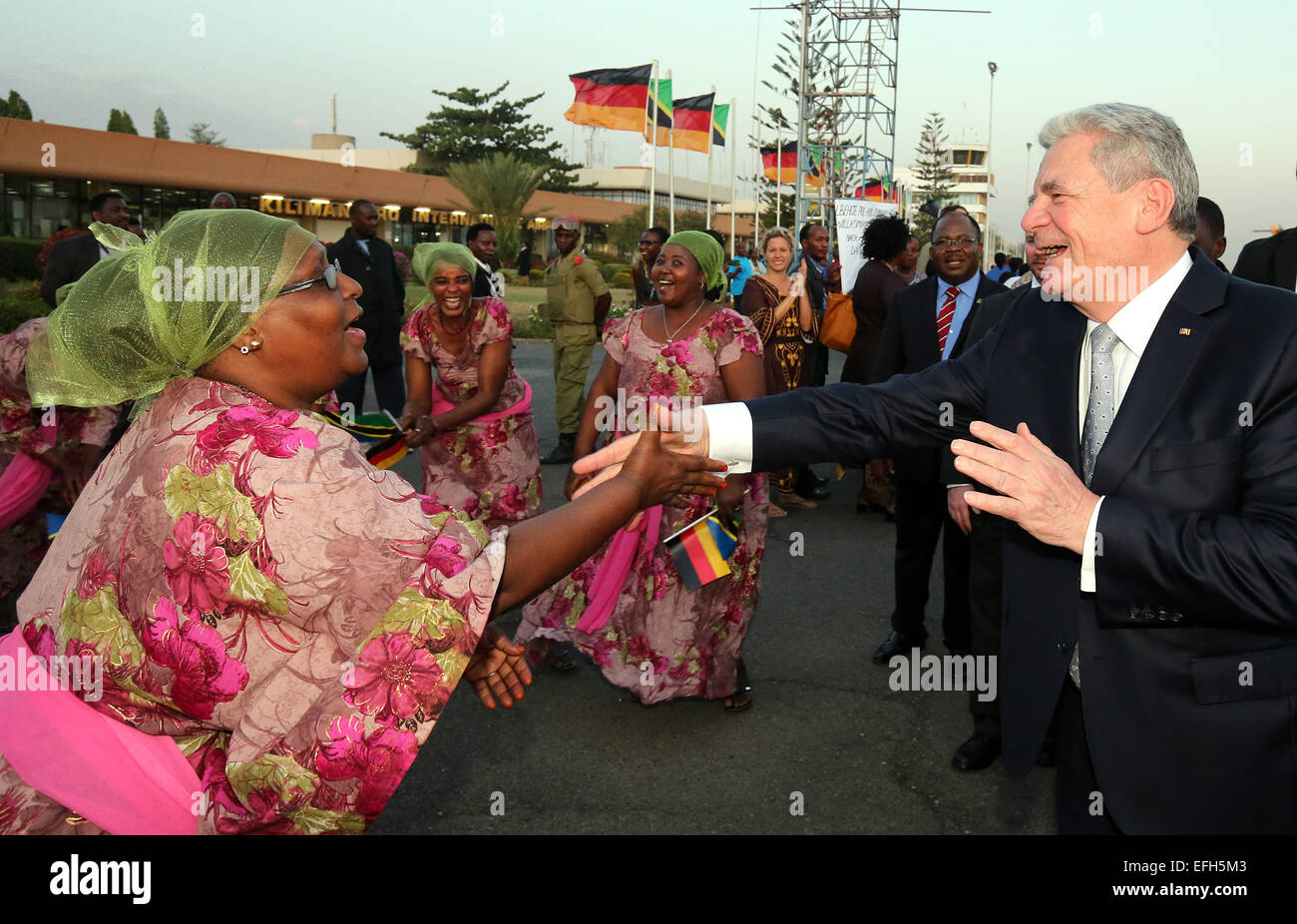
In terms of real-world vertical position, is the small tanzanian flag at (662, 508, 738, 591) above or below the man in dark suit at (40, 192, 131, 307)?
below

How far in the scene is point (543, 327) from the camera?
2241cm

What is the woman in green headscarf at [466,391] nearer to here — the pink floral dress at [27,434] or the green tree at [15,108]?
the pink floral dress at [27,434]

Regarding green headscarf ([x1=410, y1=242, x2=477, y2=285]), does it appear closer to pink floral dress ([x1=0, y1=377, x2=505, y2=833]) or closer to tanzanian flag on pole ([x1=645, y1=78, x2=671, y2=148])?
pink floral dress ([x1=0, y1=377, x2=505, y2=833])

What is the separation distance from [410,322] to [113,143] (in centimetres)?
2960

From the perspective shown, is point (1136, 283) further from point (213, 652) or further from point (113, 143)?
point (113, 143)

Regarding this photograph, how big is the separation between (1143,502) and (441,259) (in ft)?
15.1

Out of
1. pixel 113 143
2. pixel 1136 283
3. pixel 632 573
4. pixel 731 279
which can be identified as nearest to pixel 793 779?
pixel 632 573

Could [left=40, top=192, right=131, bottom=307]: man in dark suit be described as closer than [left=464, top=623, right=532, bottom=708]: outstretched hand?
No

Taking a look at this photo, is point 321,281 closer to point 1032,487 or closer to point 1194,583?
point 1032,487

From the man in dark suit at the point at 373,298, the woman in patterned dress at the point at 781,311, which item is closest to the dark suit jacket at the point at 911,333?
the woman in patterned dress at the point at 781,311

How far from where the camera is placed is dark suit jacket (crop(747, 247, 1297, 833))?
1.91 meters

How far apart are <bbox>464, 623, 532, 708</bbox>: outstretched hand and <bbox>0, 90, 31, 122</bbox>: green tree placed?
156ft

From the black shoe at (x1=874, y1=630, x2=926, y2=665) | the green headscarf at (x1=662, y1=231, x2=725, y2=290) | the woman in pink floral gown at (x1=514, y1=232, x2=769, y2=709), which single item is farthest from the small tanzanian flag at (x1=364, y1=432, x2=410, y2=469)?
the black shoe at (x1=874, y1=630, x2=926, y2=665)

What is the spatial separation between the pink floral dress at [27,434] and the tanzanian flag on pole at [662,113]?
1888cm
